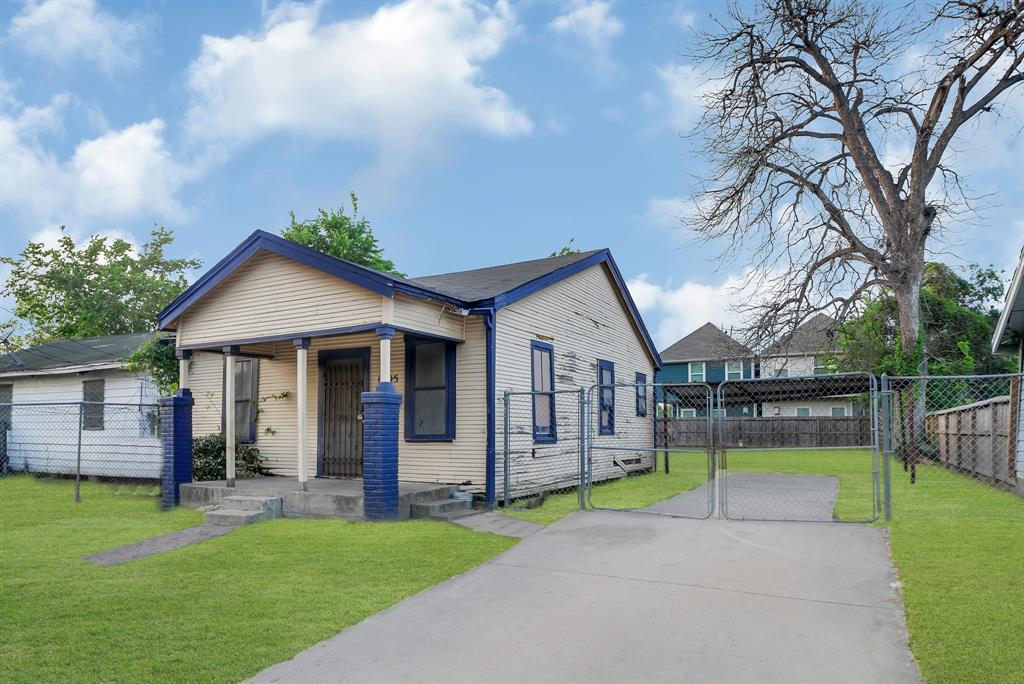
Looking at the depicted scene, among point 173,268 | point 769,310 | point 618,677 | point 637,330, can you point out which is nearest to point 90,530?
point 618,677

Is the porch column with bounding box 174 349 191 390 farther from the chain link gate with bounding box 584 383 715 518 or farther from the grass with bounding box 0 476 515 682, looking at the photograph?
the chain link gate with bounding box 584 383 715 518

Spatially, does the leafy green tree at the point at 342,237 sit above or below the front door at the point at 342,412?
above

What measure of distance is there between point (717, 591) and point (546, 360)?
721 centimetres

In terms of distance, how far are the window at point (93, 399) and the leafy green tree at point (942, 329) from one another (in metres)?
20.3

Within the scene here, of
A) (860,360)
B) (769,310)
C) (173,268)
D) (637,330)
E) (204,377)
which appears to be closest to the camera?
(204,377)

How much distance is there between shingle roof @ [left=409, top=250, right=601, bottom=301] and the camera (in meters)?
11.6

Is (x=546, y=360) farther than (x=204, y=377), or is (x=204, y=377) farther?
(x=204, y=377)

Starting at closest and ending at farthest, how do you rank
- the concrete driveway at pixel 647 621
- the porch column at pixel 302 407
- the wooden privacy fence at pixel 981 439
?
the concrete driveway at pixel 647 621, the porch column at pixel 302 407, the wooden privacy fence at pixel 981 439

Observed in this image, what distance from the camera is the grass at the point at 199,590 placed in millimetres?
4773

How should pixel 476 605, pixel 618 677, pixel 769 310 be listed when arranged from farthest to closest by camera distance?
pixel 769 310
pixel 476 605
pixel 618 677

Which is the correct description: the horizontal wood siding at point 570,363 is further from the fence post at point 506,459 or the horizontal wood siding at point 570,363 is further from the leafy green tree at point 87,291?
the leafy green tree at point 87,291

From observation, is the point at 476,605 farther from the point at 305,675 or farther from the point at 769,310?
the point at 769,310

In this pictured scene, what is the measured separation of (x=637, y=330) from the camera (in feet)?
59.9

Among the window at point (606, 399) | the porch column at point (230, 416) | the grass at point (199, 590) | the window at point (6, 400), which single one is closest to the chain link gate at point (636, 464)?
the window at point (606, 399)
